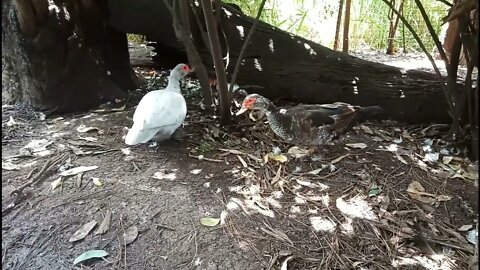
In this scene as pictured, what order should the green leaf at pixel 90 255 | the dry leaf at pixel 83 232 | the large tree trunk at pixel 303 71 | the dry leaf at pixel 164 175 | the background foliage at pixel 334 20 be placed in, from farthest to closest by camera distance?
the background foliage at pixel 334 20 → the large tree trunk at pixel 303 71 → the dry leaf at pixel 164 175 → the dry leaf at pixel 83 232 → the green leaf at pixel 90 255

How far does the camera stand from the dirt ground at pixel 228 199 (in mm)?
1779

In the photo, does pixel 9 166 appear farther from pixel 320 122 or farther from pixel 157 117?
pixel 320 122

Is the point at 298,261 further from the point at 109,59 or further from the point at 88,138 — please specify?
the point at 109,59

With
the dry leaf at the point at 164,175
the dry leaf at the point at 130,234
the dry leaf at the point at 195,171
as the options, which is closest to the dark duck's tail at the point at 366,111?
the dry leaf at the point at 195,171

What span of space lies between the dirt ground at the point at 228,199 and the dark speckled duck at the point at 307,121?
0.11 metres

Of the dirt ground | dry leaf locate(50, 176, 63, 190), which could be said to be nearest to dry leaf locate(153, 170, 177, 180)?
the dirt ground

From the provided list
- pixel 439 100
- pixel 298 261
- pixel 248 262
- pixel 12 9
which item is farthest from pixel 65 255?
pixel 439 100

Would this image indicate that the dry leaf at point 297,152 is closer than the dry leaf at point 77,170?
No

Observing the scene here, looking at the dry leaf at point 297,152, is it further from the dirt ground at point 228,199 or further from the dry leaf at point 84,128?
the dry leaf at point 84,128

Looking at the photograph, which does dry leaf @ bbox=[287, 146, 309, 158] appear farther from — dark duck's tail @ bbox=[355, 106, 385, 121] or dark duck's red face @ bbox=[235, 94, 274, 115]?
dark duck's tail @ bbox=[355, 106, 385, 121]

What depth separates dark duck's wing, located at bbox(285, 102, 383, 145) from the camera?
250 centimetres

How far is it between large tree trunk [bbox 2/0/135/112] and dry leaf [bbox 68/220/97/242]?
1.21m

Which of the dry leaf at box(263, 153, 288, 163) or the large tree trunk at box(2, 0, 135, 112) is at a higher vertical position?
the large tree trunk at box(2, 0, 135, 112)

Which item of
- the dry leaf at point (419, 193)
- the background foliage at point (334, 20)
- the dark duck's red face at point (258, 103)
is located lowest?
the dry leaf at point (419, 193)
